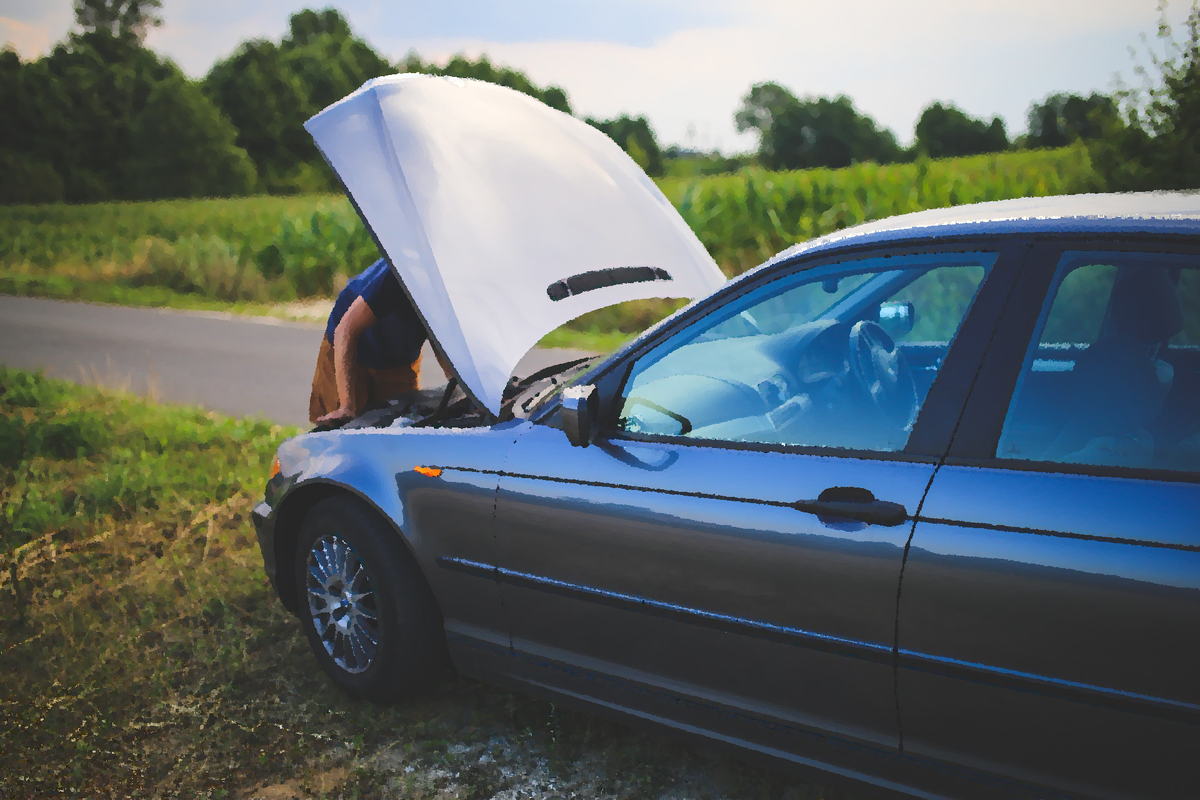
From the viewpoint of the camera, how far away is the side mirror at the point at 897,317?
125 inches

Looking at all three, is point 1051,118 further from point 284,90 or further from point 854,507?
point 284,90

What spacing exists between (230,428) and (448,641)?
453cm

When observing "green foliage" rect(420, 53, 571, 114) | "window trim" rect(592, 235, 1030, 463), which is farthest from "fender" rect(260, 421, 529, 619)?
"green foliage" rect(420, 53, 571, 114)

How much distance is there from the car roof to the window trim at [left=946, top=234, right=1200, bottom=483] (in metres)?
0.03

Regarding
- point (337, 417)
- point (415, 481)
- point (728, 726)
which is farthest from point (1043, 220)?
point (337, 417)

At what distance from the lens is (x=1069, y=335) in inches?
94.7

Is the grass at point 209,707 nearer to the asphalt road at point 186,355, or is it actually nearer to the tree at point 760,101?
the asphalt road at point 186,355

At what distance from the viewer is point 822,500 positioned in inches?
90.7

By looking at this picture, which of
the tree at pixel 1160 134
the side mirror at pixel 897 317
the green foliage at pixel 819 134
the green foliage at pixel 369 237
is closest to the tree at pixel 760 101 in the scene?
the green foliage at pixel 819 134

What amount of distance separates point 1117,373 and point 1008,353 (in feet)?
0.97

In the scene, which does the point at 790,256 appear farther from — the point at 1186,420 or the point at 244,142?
the point at 244,142

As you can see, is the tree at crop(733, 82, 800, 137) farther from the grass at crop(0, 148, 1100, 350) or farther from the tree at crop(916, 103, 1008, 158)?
the grass at crop(0, 148, 1100, 350)

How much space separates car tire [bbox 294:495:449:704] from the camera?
10.7 feet

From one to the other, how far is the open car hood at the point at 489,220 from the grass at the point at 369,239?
5.95 metres
